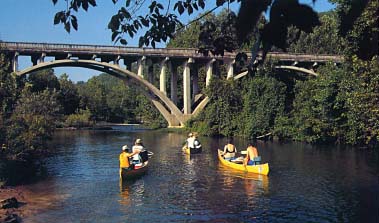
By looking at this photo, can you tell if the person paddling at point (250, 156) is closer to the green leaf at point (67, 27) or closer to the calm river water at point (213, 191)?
the calm river water at point (213, 191)

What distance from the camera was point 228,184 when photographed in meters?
17.7

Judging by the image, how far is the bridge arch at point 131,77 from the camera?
1741 inches

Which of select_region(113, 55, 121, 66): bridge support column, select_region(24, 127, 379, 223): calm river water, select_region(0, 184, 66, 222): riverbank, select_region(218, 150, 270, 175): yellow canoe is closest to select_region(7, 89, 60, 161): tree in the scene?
select_region(24, 127, 379, 223): calm river water

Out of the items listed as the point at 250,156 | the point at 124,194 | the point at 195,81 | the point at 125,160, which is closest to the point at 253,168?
the point at 250,156

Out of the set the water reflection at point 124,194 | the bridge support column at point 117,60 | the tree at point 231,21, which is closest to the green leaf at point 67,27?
the tree at point 231,21

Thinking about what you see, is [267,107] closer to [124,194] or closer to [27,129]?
[27,129]

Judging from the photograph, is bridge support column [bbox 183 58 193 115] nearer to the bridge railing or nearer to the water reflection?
the bridge railing

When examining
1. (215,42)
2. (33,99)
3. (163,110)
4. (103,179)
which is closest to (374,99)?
(103,179)

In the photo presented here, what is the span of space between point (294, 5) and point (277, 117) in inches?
1488

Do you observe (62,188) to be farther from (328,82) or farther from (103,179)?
(328,82)

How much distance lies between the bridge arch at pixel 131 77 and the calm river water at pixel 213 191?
66.7 ft

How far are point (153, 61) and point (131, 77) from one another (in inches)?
138

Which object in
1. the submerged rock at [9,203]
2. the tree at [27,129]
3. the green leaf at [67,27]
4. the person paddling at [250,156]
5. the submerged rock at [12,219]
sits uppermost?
the green leaf at [67,27]

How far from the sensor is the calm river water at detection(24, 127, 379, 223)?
13.0 m
